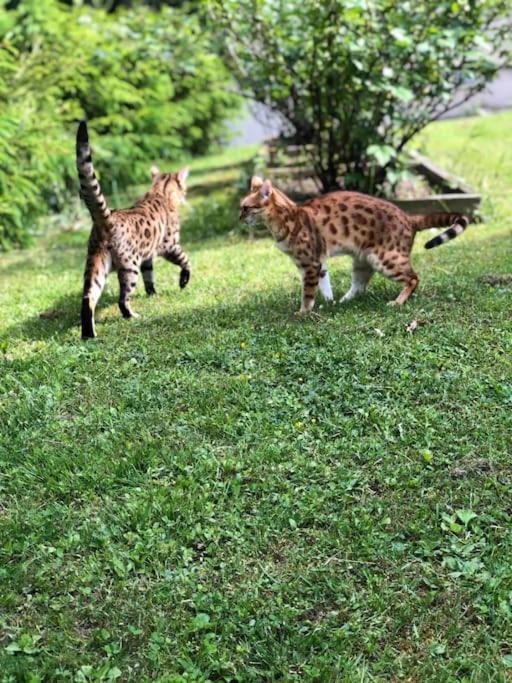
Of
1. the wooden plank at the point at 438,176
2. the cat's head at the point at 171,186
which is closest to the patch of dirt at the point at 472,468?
the cat's head at the point at 171,186

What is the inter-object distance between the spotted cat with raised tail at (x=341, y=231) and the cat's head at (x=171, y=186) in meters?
1.45

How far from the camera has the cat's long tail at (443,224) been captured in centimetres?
608

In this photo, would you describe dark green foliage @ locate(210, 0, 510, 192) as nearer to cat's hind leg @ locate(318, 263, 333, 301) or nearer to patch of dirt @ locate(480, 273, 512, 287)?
patch of dirt @ locate(480, 273, 512, 287)

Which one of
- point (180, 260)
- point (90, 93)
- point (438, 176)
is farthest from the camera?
point (90, 93)

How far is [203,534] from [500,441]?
1.77 metres

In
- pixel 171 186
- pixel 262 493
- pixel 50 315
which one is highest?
pixel 171 186

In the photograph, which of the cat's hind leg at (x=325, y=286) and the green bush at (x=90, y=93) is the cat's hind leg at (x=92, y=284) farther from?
the green bush at (x=90, y=93)

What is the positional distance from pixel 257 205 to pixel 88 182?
1.35m

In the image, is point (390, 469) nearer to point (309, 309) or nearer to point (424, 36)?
point (309, 309)

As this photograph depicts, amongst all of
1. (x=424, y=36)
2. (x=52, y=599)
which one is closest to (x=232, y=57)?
(x=424, y=36)

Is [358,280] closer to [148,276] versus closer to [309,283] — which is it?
[309,283]

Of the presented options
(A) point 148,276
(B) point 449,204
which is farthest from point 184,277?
(B) point 449,204

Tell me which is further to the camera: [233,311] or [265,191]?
[233,311]

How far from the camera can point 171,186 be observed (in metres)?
7.67
